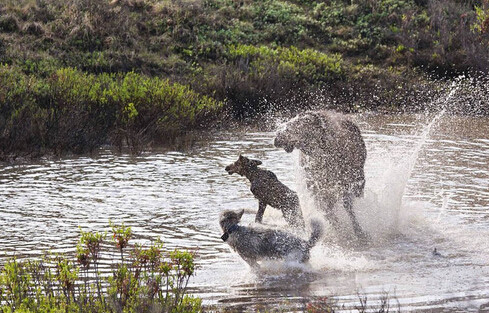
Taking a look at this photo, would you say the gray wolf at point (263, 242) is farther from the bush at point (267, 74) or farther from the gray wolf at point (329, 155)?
the bush at point (267, 74)

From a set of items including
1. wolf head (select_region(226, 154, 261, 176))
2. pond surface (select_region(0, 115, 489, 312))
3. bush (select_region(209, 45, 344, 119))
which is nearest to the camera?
pond surface (select_region(0, 115, 489, 312))

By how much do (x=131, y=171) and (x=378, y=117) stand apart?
7496 mm

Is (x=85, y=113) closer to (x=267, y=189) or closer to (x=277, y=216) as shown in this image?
(x=277, y=216)

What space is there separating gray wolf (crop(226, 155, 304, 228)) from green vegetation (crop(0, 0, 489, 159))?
5.37 m

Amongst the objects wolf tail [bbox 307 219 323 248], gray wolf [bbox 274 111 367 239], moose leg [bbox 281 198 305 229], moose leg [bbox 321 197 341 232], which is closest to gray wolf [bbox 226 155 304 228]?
moose leg [bbox 281 198 305 229]

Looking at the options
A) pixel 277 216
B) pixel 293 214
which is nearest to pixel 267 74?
pixel 277 216

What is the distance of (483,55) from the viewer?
65.8ft

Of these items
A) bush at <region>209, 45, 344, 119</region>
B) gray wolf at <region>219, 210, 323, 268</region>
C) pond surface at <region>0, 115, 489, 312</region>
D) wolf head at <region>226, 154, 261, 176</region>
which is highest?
wolf head at <region>226, 154, 261, 176</region>

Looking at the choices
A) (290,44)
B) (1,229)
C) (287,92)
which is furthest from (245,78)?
(1,229)

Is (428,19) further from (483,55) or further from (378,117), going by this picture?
(378,117)

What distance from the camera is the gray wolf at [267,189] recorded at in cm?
783

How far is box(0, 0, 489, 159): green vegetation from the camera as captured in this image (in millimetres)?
13414

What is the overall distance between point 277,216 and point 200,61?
10.6 meters

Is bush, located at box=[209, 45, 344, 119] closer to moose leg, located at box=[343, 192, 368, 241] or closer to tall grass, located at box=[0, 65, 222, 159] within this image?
tall grass, located at box=[0, 65, 222, 159]
